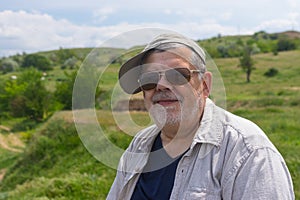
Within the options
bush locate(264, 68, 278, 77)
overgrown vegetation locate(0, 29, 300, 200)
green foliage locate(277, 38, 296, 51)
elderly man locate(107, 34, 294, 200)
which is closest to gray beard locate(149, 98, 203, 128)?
elderly man locate(107, 34, 294, 200)

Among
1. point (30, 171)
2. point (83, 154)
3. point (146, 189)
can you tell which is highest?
point (146, 189)

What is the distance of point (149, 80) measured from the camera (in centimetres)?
243

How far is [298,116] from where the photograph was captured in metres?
17.7

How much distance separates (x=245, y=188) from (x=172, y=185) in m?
0.45

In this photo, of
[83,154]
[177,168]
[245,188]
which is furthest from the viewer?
[83,154]

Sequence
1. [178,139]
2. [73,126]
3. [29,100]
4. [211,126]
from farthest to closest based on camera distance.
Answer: [29,100]
[73,126]
[178,139]
[211,126]

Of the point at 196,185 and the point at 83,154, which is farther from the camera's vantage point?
the point at 83,154

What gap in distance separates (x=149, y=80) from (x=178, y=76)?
6.4 inches

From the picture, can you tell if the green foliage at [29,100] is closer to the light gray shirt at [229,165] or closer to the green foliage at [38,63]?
the green foliage at [38,63]

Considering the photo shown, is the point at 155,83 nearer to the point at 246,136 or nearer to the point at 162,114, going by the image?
the point at 162,114

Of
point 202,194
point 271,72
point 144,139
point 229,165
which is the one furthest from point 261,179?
point 271,72

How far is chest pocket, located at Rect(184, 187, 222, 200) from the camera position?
6.78 ft

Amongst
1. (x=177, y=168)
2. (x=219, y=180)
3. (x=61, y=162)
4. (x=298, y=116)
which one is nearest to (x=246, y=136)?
(x=219, y=180)

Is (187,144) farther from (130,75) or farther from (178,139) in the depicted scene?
(130,75)
